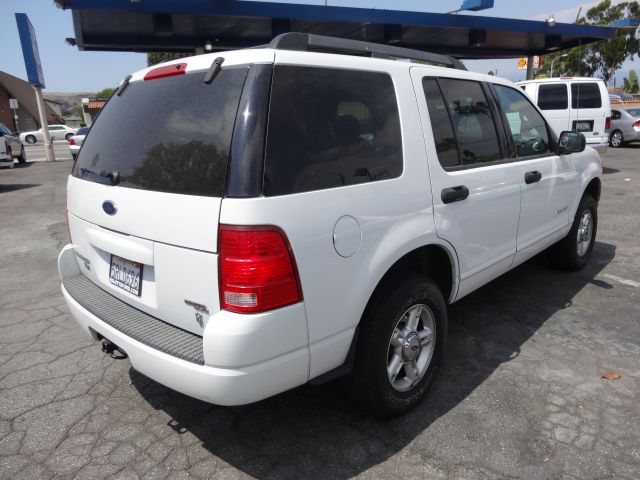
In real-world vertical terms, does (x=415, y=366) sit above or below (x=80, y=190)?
below

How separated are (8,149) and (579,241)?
1720 centimetres

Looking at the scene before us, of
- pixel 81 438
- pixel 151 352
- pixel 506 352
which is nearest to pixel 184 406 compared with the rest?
pixel 81 438

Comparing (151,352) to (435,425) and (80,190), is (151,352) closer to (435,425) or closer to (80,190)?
(80,190)

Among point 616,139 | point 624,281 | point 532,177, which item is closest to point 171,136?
point 532,177

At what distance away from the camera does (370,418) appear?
9.02 ft

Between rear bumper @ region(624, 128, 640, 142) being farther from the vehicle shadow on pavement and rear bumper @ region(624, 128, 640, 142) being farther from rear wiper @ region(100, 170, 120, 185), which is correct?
rear wiper @ region(100, 170, 120, 185)

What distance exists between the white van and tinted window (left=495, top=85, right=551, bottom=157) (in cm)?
851

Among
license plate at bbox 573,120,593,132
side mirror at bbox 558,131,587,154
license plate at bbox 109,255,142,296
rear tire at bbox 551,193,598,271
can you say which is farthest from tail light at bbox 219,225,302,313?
license plate at bbox 573,120,593,132

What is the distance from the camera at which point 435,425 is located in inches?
105

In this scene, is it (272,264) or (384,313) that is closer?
(272,264)

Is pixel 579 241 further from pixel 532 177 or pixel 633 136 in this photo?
pixel 633 136

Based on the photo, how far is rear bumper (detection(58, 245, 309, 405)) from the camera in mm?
1935

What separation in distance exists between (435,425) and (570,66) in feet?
161

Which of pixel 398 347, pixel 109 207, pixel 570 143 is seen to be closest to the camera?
pixel 109 207
